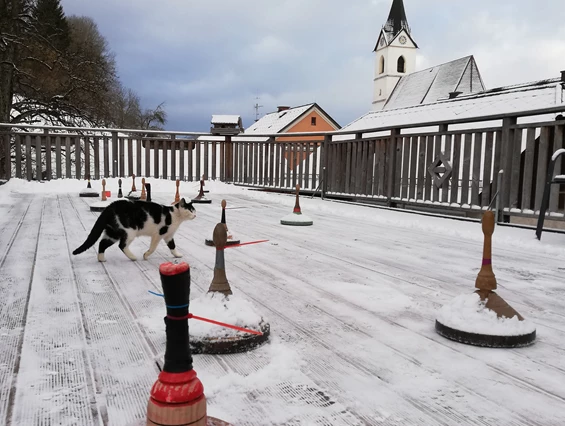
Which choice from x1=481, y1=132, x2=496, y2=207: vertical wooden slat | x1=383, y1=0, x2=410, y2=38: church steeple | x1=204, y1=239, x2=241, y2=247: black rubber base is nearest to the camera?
x1=204, y1=239, x2=241, y2=247: black rubber base

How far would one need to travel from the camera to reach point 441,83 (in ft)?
145

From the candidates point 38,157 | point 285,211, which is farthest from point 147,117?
point 285,211

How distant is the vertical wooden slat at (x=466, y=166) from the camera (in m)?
5.53

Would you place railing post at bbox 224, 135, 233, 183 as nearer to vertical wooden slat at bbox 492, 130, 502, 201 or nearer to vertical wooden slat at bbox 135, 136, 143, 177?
vertical wooden slat at bbox 135, 136, 143, 177

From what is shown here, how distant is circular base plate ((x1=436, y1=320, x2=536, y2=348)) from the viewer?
1.75 metres

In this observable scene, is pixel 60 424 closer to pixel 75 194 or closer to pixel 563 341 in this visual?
pixel 563 341

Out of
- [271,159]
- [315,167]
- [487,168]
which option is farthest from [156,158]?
[487,168]

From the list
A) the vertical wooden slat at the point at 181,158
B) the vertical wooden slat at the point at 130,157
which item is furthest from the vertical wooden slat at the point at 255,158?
the vertical wooden slat at the point at 130,157

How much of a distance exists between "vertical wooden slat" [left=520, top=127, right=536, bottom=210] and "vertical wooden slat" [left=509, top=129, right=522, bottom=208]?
0.13m

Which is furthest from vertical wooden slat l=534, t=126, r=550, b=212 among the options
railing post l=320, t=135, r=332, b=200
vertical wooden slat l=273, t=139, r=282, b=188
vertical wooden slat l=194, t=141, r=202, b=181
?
vertical wooden slat l=194, t=141, r=202, b=181

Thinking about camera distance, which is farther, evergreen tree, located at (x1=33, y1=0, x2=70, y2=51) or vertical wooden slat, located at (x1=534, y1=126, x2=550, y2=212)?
evergreen tree, located at (x1=33, y1=0, x2=70, y2=51)

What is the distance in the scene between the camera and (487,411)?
1.29m

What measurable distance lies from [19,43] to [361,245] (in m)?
17.0

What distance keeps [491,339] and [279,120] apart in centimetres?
3750
